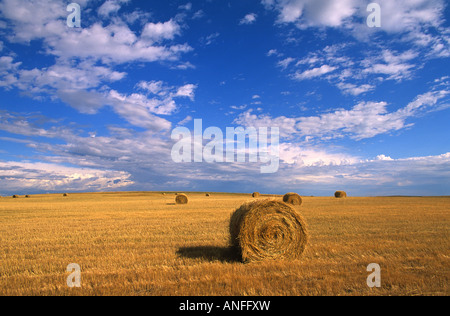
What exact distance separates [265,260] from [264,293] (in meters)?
2.70

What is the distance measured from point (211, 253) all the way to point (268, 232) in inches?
67.7

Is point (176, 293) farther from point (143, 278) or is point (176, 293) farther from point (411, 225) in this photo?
point (411, 225)

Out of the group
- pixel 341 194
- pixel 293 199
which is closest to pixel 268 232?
pixel 293 199

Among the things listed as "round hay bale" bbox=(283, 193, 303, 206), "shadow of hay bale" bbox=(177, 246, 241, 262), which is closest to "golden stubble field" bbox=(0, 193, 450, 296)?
"shadow of hay bale" bbox=(177, 246, 241, 262)

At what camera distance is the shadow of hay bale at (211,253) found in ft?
25.8

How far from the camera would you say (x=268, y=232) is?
8273mm

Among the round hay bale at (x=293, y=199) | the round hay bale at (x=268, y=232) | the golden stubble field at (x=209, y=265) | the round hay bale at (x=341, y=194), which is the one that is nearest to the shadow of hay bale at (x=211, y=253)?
the golden stubble field at (x=209, y=265)

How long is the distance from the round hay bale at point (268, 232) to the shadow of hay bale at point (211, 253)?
0.30 m

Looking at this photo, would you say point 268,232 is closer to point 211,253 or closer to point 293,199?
point 211,253

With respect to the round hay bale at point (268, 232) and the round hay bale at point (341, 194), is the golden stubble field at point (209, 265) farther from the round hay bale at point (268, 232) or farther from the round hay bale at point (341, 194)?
the round hay bale at point (341, 194)

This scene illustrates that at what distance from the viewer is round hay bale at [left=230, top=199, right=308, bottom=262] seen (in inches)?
312

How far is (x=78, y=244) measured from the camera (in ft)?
33.1

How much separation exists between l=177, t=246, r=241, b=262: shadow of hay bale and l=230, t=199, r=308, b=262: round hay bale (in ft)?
0.98
